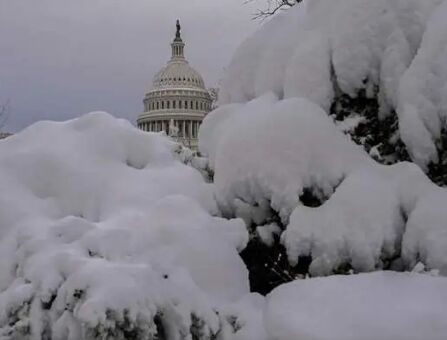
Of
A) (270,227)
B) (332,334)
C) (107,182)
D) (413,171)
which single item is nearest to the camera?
(332,334)

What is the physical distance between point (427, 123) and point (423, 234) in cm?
73

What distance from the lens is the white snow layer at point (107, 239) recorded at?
3.27m

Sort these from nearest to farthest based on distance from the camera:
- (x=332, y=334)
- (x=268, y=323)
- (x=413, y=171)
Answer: (x=332, y=334) < (x=268, y=323) < (x=413, y=171)

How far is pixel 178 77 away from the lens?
7525cm

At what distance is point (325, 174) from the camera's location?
13.5 feet

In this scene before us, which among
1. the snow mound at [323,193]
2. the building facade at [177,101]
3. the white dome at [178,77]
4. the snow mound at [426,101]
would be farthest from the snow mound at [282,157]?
the white dome at [178,77]

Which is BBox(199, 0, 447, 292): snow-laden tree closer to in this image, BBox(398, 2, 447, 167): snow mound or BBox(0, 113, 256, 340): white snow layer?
BBox(398, 2, 447, 167): snow mound

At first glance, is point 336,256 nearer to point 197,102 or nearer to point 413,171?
point 413,171

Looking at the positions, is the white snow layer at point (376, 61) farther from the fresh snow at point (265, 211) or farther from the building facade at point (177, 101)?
the building facade at point (177, 101)

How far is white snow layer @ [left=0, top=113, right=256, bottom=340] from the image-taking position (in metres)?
3.27

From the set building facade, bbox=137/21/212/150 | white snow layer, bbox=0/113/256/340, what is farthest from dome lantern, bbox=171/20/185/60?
white snow layer, bbox=0/113/256/340

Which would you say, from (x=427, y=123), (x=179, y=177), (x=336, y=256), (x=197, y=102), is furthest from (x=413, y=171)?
(x=197, y=102)

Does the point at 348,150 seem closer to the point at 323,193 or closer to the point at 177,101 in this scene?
the point at 323,193

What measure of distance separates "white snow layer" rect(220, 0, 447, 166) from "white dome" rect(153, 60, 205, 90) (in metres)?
70.0
